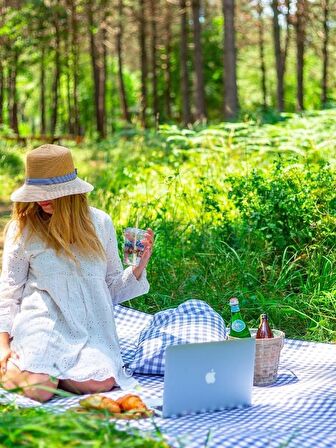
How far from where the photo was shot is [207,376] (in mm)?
4117

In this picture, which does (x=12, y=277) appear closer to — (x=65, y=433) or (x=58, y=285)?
(x=58, y=285)

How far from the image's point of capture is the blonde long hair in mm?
4672

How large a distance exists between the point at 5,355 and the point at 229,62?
11946mm

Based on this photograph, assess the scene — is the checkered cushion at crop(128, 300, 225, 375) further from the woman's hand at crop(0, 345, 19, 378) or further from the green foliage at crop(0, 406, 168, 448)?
the green foliage at crop(0, 406, 168, 448)

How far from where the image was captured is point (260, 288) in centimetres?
667

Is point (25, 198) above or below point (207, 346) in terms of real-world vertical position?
above

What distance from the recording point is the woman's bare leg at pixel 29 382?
4285 mm

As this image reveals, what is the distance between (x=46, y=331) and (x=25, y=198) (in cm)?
68

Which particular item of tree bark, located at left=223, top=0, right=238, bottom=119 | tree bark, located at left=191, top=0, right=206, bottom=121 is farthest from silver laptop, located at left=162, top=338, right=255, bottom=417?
tree bark, located at left=191, top=0, right=206, bottom=121

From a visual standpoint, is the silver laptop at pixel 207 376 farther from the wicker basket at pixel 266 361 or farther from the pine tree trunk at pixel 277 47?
the pine tree trunk at pixel 277 47

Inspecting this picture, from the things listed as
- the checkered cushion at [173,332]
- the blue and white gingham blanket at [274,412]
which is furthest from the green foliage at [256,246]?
the checkered cushion at [173,332]

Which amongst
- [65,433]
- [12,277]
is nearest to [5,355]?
[12,277]

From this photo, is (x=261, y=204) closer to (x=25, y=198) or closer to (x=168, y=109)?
(x=25, y=198)

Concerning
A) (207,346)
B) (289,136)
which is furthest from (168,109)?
(207,346)
